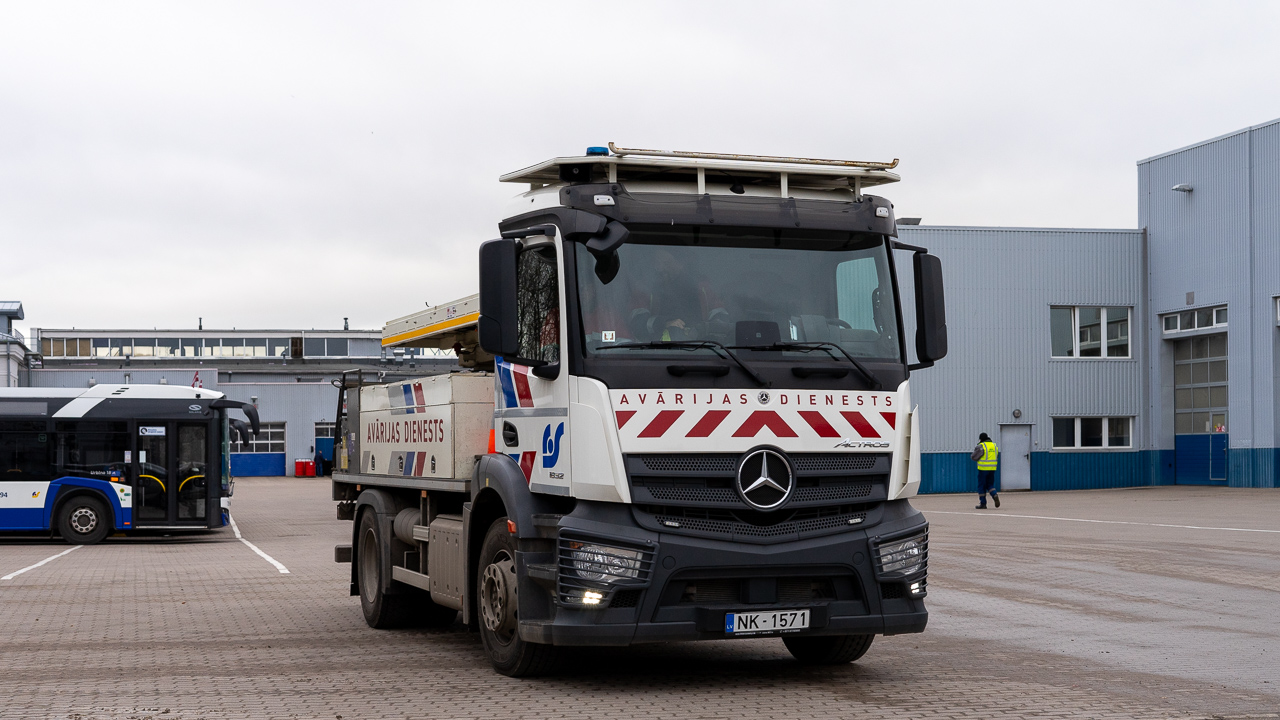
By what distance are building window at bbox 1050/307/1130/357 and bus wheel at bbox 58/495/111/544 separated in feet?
90.7

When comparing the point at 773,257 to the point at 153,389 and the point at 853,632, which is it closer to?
the point at 853,632

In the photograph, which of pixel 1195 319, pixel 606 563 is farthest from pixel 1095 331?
pixel 606 563

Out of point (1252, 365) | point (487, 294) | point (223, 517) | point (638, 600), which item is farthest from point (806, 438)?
point (1252, 365)

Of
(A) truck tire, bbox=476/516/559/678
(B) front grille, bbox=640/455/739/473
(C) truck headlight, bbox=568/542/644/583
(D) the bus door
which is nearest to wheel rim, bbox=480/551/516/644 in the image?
(A) truck tire, bbox=476/516/559/678

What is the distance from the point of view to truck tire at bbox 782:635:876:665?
29.1 feet

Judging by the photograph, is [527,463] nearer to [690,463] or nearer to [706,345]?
[690,463]

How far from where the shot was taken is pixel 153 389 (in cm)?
2572

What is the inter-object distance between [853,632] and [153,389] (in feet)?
67.8

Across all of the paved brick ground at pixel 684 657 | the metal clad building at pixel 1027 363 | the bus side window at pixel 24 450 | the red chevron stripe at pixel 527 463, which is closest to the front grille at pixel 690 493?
the red chevron stripe at pixel 527 463

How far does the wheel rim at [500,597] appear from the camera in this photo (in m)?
8.16

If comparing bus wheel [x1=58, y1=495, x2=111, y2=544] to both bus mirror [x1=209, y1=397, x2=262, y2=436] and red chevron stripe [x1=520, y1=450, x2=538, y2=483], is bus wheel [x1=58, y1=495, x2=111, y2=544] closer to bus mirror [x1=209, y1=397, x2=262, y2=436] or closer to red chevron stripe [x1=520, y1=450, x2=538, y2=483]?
bus mirror [x1=209, y1=397, x2=262, y2=436]

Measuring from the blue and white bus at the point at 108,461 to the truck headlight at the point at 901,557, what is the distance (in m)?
19.1

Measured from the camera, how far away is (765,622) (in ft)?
25.3

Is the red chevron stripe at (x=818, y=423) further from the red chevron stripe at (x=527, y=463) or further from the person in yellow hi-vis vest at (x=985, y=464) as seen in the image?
the person in yellow hi-vis vest at (x=985, y=464)
